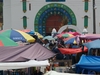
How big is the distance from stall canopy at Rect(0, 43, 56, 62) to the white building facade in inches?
1037

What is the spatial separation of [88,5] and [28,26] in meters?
6.75

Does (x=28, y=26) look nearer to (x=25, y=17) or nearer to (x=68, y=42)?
(x=25, y=17)

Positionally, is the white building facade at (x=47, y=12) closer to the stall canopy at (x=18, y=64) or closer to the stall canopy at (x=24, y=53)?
the stall canopy at (x=24, y=53)

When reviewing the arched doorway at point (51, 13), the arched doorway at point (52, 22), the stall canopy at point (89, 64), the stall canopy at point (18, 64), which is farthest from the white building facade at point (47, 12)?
the stall canopy at point (18, 64)

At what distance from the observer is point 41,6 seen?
36.8 m

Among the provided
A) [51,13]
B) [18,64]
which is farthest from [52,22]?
[18,64]

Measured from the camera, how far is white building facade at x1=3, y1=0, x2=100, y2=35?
119 ft

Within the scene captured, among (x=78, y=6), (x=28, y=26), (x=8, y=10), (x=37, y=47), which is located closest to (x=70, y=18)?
(x=78, y=6)

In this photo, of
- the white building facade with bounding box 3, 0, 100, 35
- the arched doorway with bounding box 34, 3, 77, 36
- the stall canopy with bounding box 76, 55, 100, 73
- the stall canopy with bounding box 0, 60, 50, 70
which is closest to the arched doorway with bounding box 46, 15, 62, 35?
the white building facade with bounding box 3, 0, 100, 35

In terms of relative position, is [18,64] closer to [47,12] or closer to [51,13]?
[47,12]

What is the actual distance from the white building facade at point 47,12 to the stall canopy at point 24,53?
86.4 feet

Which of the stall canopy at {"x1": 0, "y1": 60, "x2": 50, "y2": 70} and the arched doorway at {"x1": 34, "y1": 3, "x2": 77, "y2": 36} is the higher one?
the arched doorway at {"x1": 34, "y1": 3, "x2": 77, "y2": 36}

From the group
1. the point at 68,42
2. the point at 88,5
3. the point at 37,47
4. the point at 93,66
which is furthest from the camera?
the point at 88,5

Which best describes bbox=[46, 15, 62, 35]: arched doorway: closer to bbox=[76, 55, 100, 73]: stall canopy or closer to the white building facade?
the white building facade
